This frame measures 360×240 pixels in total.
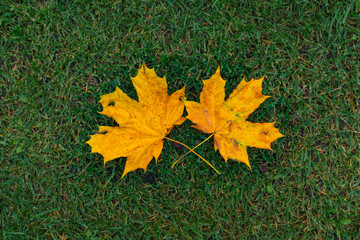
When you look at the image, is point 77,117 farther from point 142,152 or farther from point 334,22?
point 334,22

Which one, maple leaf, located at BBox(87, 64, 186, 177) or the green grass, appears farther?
the green grass

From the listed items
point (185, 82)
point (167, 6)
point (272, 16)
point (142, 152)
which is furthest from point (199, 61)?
point (142, 152)

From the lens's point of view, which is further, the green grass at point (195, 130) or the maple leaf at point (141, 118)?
the green grass at point (195, 130)

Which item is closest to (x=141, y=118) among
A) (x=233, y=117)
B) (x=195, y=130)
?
(x=195, y=130)
